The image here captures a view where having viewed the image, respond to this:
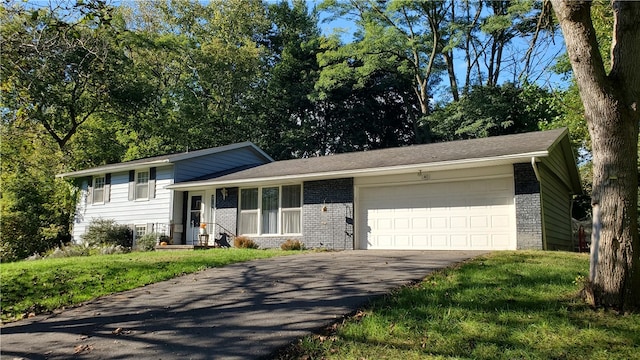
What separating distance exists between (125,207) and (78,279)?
38.0 feet

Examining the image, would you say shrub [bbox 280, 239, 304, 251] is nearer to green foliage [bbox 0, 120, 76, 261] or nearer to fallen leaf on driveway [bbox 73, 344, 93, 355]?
fallen leaf on driveway [bbox 73, 344, 93, 355]

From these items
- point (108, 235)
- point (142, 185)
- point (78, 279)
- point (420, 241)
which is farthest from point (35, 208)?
point (420, 241)

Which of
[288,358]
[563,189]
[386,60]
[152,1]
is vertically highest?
[152,1]

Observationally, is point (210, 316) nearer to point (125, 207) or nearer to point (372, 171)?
point (372, 171)

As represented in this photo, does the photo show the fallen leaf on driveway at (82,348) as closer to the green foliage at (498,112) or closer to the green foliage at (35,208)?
the green foliage at (35,208)

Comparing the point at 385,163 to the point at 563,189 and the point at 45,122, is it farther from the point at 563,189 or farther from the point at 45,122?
the point at 45,122

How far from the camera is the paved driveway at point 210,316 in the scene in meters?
4.76

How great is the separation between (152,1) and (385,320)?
32.6m

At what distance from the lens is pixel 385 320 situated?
4996 millimetres

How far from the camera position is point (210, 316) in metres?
5.76

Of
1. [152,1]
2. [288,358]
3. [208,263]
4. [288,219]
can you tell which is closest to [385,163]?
[288,219]

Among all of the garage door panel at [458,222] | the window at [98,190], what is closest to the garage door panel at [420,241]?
the garage door panel at [458,222]

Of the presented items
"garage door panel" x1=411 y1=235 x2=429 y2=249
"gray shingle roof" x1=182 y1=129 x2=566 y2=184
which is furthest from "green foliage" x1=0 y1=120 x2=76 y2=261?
"garage door panel" x1=411 y1=235 x2=429 y2=249

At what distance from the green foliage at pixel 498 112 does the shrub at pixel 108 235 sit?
1740cm
